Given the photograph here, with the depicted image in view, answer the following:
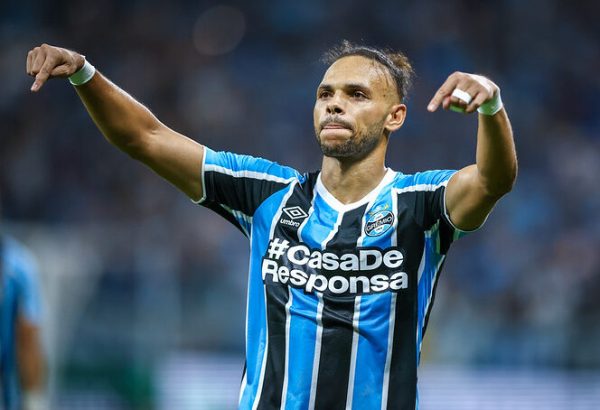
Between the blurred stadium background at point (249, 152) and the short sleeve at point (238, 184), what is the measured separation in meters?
5.74

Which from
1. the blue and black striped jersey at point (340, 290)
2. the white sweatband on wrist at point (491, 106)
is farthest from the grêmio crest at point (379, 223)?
the white sweatband on wrist at point (491, 106)

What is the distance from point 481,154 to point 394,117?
2.29ft

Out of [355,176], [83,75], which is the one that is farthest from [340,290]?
[83,75]

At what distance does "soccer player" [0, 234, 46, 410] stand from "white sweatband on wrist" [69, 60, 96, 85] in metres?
3.82

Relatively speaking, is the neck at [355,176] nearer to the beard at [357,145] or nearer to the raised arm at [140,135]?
the beard at [357,145]

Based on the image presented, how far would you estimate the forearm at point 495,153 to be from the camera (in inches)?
146

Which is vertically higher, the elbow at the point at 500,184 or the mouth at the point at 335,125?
the mouth at the point at 335,125

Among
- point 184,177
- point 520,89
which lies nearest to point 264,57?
point 520,89

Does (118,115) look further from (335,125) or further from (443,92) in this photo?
(443,92)

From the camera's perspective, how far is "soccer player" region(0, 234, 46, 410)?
7.53m

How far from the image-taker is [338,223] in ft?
13.8

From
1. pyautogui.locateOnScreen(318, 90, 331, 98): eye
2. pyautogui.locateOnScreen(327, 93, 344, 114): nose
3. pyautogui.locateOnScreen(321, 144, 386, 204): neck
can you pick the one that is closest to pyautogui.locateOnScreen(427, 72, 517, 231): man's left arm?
pyautogui.locateOnScreen(321, 144, 386, 204): neck

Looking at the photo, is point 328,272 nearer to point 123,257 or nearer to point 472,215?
point 472,215

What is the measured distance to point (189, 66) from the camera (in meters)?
15.2
